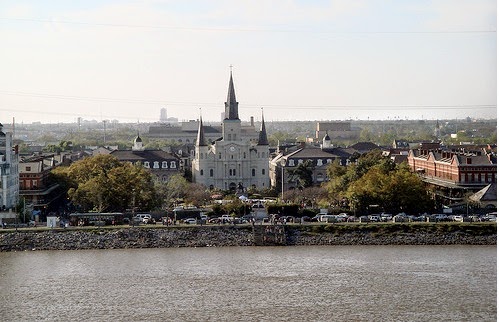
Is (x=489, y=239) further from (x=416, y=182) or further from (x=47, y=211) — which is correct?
(x=47, y=211)

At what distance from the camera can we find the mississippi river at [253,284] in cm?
2089

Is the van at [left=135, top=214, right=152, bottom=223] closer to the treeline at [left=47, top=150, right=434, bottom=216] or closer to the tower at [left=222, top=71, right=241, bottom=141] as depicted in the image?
the treeline at [left=47, top=150, right=434, bottom=216]

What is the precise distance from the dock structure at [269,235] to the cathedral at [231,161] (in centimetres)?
1878

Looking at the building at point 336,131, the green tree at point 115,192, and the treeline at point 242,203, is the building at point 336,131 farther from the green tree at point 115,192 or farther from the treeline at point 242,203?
the green tree at point 115,192

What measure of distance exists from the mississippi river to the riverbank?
889 mm

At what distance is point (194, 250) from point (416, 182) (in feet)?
32.9

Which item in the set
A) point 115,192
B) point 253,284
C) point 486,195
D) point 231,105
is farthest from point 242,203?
point 231,105

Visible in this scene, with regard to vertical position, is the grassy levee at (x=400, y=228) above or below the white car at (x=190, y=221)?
below

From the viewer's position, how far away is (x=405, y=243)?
31.8m

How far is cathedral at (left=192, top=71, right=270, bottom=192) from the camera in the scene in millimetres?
52000

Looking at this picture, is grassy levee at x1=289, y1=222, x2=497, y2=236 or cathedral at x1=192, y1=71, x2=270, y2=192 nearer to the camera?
grassy levee at x1=289, y1=222, x2=497, y2=236

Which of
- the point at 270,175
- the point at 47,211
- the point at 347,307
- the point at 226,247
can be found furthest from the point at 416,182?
the point at 270,175

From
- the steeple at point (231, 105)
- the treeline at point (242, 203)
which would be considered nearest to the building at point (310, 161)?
the steeple at point (231, 105)

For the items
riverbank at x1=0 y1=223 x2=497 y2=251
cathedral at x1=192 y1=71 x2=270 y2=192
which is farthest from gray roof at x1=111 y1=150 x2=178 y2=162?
riverbank at x1=0 y1=223 x2=497 y2=251
